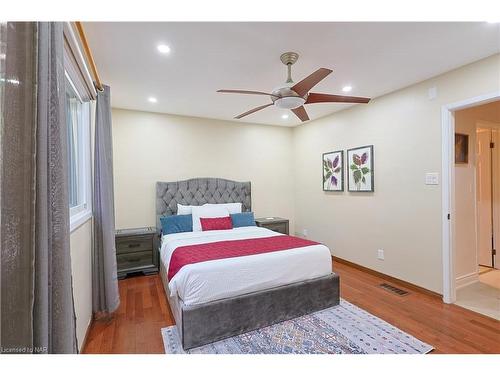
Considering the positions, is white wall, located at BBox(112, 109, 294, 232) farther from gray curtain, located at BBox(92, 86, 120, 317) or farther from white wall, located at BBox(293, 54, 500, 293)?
gray curtain, located at BBox(92, 86, 120, 317)

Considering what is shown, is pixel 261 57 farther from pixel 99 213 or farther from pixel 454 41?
pixel 99 213

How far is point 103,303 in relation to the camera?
255cm

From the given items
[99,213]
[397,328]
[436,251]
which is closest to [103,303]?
[99,213]

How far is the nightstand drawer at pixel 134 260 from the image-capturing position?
3616mm

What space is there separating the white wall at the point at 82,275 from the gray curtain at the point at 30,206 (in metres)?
1.06

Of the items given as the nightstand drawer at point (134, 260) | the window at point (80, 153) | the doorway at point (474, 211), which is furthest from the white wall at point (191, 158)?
the doorway at point (474, 211)

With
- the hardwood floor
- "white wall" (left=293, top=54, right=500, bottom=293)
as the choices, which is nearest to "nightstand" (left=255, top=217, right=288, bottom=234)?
"white wall" (left=293, top=54, right=500, bottom=293)

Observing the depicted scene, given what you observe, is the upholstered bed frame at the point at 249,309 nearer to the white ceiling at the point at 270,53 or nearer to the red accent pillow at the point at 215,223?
the red accent pillow at the point at 215,223

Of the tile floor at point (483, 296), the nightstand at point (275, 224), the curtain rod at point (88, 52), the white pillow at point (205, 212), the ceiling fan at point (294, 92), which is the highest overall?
the curtain rod at point (88, 52)

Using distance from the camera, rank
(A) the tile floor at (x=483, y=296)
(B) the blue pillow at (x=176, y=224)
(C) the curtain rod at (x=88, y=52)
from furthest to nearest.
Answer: (B) the blue pillow at (x=176, y=224), (A) the tile floor at (x=483, y=296), (C) the curtain rod at (x=88, y=52)

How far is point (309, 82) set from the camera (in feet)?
6.69

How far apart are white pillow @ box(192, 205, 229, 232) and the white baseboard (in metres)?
3.27
